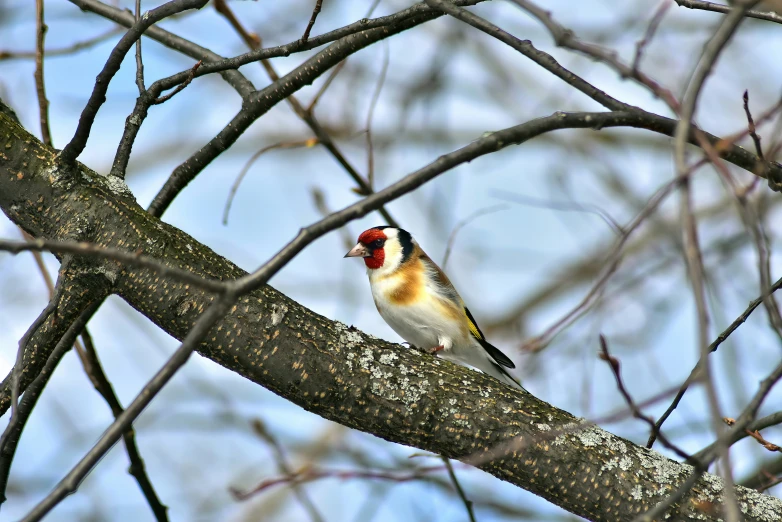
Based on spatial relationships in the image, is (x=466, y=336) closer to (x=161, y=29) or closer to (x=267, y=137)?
(x=161, y=29)

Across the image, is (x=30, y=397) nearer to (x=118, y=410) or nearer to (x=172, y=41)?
(x=118, y=410)

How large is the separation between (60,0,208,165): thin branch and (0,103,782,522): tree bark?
0.13 meters

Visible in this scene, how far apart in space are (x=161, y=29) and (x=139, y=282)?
1.62 m

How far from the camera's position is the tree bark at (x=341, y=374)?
244 centimetres

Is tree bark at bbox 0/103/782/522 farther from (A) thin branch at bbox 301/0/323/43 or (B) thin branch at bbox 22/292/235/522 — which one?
(B) thin branch at bbox 22/292/235/522

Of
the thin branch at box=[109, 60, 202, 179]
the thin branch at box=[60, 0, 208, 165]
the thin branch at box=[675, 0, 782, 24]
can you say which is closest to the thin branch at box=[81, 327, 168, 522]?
the thin branch at box=[109, 60, 202, 179]

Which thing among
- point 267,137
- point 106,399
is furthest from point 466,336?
point 267,137

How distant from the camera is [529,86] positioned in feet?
29.6

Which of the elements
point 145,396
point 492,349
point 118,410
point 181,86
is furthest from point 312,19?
point 492,349

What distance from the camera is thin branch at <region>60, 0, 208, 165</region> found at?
2.33 meters

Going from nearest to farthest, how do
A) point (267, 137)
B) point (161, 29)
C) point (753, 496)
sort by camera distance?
point (753, 496)
point (161, 29)
point (267, 137)

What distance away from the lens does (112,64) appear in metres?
2.35

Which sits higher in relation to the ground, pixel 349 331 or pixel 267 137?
→ pixel 267 137

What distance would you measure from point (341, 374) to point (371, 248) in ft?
7.68
